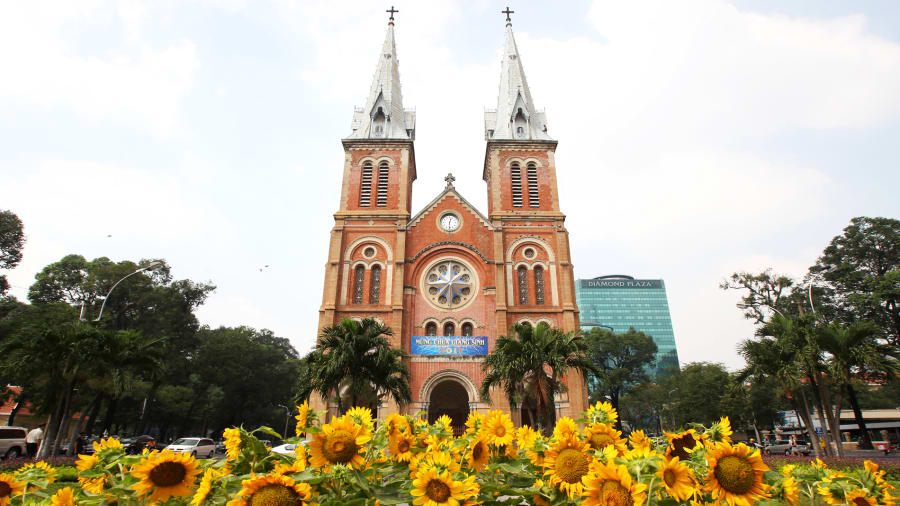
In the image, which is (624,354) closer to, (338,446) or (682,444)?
(682,444)

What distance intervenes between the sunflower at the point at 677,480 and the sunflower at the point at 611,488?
4.2 inches

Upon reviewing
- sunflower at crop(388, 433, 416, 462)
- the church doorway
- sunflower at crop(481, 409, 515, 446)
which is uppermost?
the church doorway

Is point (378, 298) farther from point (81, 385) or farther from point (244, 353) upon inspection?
point (244, 353)

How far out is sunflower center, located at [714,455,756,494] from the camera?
1953mm

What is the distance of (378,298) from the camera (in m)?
27.6

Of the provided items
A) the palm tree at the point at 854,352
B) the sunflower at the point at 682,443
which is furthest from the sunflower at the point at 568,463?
the palm tree at the point at 854,352

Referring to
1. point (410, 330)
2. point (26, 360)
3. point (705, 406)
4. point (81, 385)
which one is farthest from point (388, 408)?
point (705, 406)

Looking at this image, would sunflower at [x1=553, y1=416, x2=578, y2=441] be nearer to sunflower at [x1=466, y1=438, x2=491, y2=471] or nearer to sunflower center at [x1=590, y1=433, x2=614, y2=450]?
sunflower center at [x1=590, y1=433, x2=614, y2=450]

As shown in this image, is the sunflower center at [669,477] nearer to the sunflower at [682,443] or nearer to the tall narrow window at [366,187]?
the sunflower at [682,443]

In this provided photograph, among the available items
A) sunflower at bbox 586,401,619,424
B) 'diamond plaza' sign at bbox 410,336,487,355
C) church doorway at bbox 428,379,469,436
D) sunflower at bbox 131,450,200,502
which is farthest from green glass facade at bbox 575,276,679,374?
sunflower at bbox 131,450,200,502

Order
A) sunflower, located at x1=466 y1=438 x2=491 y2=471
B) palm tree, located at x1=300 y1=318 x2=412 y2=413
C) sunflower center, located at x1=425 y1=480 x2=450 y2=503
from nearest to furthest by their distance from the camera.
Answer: sunflower center, located at x1=425 y1=480 x2=450 y2=503
sunflower, located at x1=466 y1=438 x2=491 y2=471
palm tree, located at x1=300 y1=318 x2=412 y2=413

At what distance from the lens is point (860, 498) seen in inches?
79.7

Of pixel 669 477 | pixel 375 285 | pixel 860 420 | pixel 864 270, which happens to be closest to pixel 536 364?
pixel 375 285

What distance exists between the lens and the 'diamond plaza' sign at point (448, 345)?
1008 inches
